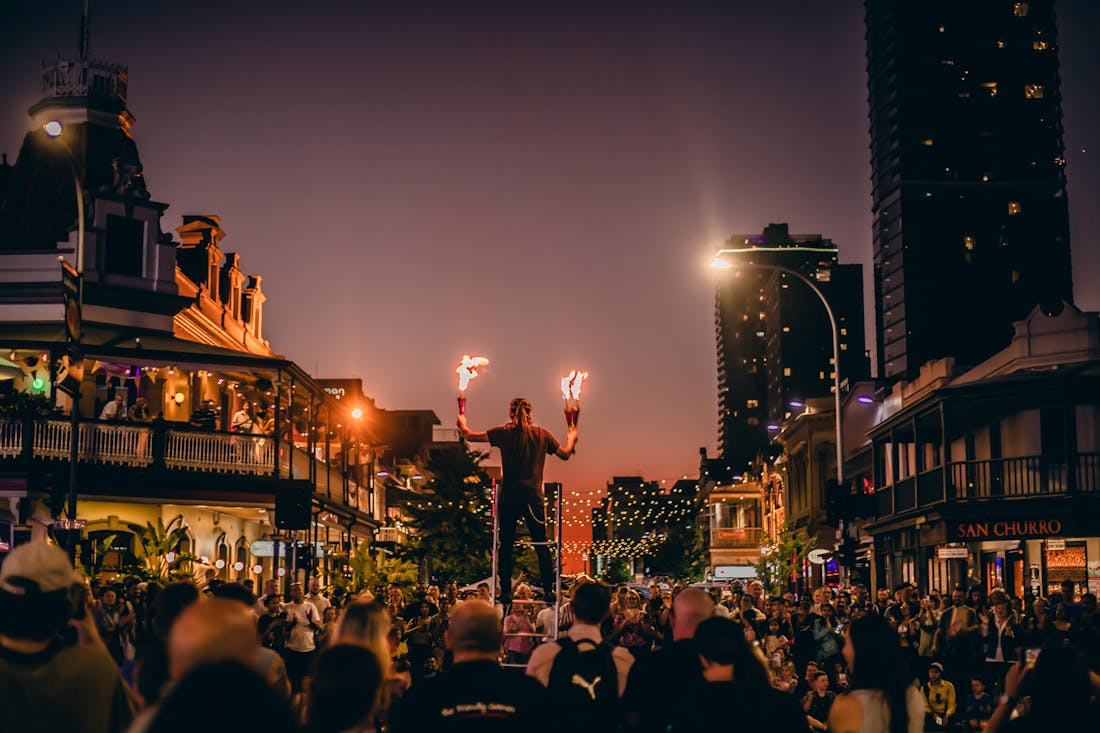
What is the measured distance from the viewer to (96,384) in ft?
112

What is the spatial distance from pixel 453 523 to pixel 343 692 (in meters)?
47.5

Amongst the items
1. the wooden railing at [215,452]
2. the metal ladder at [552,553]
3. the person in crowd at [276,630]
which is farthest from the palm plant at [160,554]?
the metal ladder at [552,553]

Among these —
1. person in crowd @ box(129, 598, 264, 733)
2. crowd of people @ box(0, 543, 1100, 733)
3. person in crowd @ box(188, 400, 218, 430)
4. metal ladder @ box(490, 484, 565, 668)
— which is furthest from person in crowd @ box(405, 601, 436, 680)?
person in crowd @ box(188, 400, 218, 430)

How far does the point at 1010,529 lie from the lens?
33188 mm

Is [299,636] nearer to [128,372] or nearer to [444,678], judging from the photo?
[444,678]

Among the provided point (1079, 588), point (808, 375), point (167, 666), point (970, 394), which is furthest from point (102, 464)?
point (808, 375)

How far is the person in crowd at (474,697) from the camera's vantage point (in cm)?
484

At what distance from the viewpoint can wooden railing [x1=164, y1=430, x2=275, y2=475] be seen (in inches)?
1235

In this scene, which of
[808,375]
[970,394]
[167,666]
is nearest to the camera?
[167,666]

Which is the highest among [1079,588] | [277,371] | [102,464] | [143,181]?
[143,181]

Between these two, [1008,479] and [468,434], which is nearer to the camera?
[468,434]

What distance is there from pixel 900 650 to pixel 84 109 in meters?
36.3

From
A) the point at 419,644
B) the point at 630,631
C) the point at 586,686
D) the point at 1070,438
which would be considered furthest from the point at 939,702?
the point at 1070,438

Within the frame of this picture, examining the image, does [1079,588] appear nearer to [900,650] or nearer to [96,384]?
[96,384]
